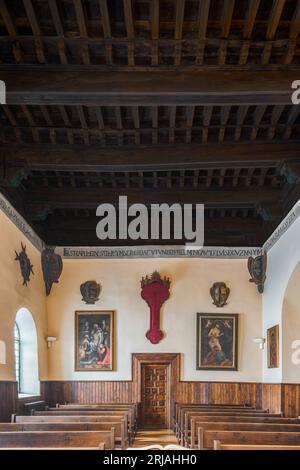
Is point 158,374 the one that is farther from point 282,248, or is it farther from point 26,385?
point 282,248

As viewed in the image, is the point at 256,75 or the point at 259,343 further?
the point at 259,343

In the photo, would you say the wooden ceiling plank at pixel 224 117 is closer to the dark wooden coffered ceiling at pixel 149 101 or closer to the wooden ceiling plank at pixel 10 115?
the dark wooden coffered ceiling at pixel 149 101

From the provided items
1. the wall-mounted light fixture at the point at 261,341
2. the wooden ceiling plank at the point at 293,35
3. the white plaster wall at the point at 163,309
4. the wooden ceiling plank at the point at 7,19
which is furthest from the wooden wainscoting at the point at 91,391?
the wooden ceiling plank at the point at 7,19

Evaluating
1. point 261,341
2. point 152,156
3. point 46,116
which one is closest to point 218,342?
point 261,341

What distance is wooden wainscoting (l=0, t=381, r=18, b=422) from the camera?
1259cm

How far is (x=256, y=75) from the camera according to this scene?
8977 millimetres

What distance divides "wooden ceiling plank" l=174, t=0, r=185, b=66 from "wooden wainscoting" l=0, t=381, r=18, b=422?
23.0ft

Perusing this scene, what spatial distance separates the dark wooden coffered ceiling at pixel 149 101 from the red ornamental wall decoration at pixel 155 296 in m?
3.14

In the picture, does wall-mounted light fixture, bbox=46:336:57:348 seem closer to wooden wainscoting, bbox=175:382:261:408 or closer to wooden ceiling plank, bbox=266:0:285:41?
wooden wainscoting, bbox=175:382:261:408

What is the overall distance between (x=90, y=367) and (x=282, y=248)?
6.05 m

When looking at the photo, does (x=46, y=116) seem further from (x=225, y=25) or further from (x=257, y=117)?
(x=225, y=25)

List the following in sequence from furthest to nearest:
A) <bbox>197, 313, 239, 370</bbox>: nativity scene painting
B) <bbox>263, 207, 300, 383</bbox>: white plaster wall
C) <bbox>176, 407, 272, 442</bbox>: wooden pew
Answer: <bbox>197, 313, 239, 370</bbox>: nativity scene painting
<bbox>263, 207, 300, 383</bbox>: white plaster wall
<bbox>176, 407, 272, 442</bbox>: wooden pew

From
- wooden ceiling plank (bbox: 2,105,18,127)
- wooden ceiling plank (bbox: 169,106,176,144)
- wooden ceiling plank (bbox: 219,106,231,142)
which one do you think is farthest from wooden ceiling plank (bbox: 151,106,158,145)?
wooden ceiling plank (bbox: 2,105,18,127)
